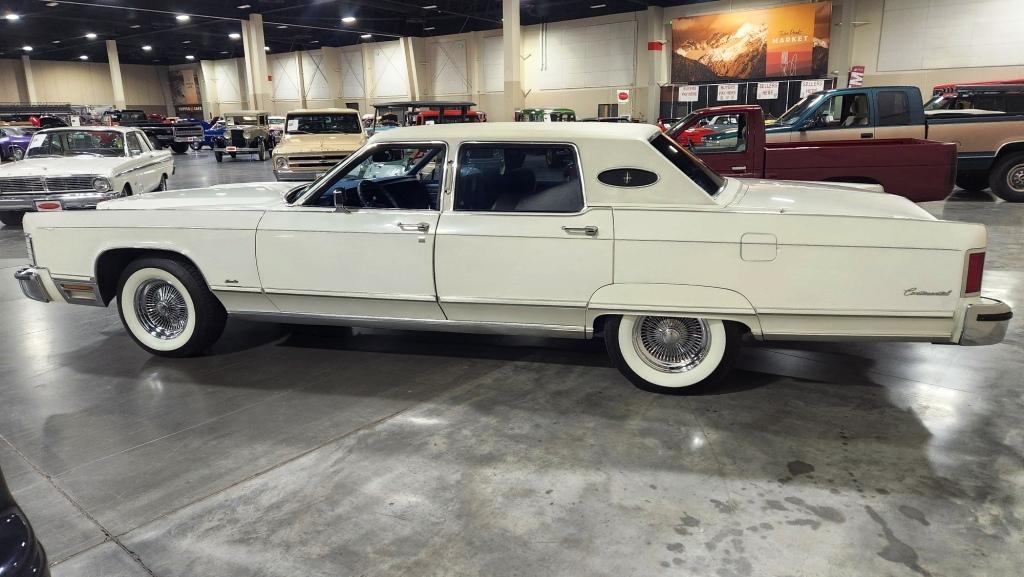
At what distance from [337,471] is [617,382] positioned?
1873mm

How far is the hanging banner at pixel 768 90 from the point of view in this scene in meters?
24.6

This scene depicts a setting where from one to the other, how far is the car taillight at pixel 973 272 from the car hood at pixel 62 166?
11244 millimetres

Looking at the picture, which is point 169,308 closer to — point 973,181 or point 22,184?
point 22,184

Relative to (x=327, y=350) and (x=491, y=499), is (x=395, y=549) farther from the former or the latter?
(x=327, y=350)

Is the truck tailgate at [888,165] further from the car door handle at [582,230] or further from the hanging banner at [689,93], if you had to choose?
the hanging banner at [689,93]

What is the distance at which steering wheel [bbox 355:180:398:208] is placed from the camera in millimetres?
4492

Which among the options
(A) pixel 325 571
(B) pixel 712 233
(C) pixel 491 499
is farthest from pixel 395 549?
(B) pixel 712 233

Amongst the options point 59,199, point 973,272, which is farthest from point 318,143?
point 973,272

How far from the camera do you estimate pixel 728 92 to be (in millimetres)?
25141

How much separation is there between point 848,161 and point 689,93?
19512 millimetres

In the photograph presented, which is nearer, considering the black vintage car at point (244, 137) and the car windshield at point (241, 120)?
the black vintage car at point (244, 137)

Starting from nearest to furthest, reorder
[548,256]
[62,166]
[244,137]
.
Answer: [548,256] → [62,166] → [244,137]

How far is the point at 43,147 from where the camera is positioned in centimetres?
1145

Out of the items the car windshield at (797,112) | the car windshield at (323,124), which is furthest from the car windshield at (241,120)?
the car windshield at (797,112)
